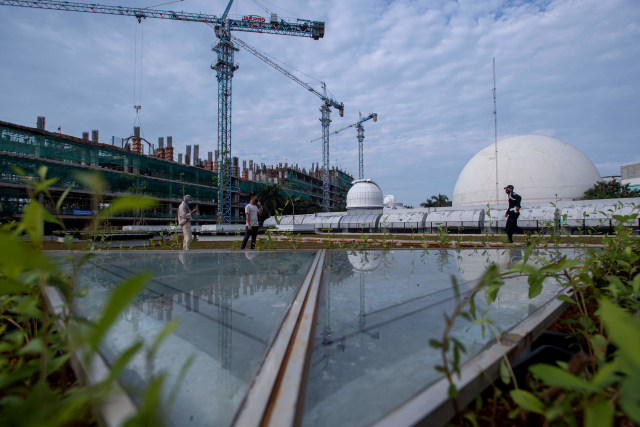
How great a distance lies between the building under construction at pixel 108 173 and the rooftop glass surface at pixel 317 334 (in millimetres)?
12832

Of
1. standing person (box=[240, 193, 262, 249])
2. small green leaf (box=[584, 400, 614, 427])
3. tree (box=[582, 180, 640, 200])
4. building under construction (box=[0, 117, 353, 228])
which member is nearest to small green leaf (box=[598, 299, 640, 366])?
small green leaf (box=[584, 400, 614, 427])

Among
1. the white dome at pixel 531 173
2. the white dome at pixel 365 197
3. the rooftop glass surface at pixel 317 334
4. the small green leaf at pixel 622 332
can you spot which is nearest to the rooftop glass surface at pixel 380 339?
the rooftop glass surface at pixel 317 334

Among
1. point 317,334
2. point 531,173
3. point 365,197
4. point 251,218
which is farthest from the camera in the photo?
point 365,197

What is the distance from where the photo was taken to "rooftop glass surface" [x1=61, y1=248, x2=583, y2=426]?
93cm

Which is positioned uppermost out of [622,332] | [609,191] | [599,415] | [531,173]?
[531,173]

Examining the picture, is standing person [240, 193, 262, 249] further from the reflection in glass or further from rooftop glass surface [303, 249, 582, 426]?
rooftop glass surface [303, 249, 582, 426]

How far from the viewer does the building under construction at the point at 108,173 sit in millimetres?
26062

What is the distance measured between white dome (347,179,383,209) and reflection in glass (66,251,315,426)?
128 ft

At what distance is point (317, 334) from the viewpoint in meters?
1.49

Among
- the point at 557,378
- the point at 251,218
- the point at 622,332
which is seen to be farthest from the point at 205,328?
the point at 251,218

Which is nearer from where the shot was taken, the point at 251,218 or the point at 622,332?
the point at 622,332

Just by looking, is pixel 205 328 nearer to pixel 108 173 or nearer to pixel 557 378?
pixel 557 378

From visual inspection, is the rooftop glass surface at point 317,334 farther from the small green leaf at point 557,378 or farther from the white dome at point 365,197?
the white dome at point 365,197

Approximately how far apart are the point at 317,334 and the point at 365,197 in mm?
40355
